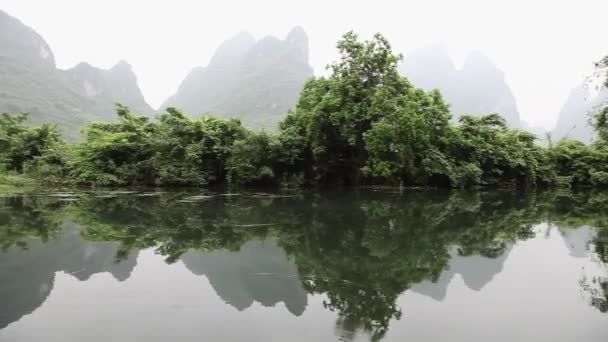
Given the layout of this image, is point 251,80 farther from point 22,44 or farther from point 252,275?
point 252,275

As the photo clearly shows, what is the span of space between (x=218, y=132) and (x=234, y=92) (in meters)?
82.6

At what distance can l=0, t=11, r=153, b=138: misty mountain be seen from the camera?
6794cm

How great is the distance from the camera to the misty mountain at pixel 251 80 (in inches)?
3405

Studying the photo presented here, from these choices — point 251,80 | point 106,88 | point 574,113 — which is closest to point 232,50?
point 251,80

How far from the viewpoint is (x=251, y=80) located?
103875 millimetres

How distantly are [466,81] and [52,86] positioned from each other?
11052 centimetres

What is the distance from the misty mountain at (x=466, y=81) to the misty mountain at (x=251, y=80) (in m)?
33.8

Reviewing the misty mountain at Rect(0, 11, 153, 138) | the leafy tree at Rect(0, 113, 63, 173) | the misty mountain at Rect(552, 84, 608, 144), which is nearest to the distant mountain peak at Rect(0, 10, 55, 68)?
the misty mountain at Rect(0, 11, 153, 138)

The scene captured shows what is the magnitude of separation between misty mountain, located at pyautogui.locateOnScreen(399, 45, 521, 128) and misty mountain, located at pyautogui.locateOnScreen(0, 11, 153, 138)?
7607cm

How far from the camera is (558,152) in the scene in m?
24.7

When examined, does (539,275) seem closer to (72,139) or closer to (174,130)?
(174,130)

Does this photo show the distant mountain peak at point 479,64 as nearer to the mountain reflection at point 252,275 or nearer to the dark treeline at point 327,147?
the dark treeline at point 327,147

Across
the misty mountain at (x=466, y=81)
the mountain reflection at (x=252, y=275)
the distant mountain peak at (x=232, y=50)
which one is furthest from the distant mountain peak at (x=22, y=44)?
the mountain reflection at (x=252, y=275)

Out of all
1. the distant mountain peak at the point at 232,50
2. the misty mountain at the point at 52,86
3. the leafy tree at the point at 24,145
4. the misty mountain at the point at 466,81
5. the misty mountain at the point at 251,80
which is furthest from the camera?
the distant mountain peak at the point at 232,50
